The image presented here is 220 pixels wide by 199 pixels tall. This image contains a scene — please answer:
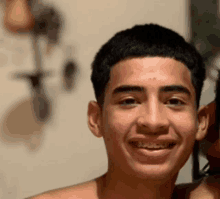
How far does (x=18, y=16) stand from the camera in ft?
3.28

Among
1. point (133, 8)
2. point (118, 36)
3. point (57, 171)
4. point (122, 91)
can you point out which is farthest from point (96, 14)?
point (57, 171)

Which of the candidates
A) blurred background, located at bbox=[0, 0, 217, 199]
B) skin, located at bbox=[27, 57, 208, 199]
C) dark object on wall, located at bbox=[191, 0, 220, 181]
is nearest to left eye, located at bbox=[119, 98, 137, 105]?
skin, located at bbox=[27, 57, 208, 199]

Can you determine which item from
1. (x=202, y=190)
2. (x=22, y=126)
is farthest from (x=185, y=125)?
(x=22, y=126)

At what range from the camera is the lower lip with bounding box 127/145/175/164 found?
0.63 metres

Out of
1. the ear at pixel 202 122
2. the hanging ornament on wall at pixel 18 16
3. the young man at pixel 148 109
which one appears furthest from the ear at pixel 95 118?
the hanging ornament on wall at pixel 18 16

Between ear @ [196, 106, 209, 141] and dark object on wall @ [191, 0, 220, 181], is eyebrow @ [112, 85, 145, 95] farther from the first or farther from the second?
dark object on wall @ [191, 0, 220, 181]

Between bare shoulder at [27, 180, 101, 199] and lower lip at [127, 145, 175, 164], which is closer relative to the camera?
lower lip at [127, 145, 175, 164]

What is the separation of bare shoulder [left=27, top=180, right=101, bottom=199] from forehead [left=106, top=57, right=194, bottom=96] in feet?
1.10

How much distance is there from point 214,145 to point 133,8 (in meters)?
0.63

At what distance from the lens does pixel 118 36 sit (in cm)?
74

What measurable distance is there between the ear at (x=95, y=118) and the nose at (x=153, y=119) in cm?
15

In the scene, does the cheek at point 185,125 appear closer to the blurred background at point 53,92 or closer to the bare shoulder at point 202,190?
the bare shoulder at point 202,190

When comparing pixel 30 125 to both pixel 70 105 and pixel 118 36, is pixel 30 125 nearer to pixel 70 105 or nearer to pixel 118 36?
pixel 70 105

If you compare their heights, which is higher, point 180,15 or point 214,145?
point 180,15
